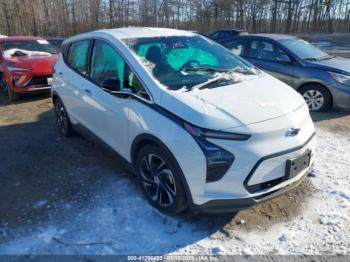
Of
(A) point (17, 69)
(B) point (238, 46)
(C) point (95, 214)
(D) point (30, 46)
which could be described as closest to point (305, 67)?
(B) point (238, 46)

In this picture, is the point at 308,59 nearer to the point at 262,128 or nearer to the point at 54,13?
the point at 262,128

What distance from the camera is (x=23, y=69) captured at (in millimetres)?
7617

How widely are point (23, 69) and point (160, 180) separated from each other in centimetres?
→ 626

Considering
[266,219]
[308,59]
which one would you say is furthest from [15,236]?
[308,59]

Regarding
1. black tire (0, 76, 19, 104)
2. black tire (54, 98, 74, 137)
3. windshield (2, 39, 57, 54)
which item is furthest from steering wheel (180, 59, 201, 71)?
windshield (2, 39, 57, 54)

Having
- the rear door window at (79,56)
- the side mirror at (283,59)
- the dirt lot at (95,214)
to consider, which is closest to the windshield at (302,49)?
the side mirror at (283,59)

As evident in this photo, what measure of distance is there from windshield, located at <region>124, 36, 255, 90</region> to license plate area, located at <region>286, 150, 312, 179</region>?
1.07 m

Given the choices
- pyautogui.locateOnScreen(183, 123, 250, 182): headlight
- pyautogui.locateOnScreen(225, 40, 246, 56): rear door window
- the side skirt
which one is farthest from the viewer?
pyautogui.locateOnScreen(225, 40, 246, 56): rear door window

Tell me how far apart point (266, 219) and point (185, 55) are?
1982 mm

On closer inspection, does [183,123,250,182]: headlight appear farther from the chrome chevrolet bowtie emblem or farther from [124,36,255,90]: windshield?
[124,36,255,90]: windshield

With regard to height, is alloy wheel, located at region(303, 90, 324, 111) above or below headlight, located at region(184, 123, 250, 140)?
below

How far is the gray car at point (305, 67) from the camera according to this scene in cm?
593

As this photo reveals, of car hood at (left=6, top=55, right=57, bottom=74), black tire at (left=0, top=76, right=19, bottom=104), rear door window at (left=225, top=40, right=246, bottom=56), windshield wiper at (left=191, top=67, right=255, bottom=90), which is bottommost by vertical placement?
black tire at (left=0, top=76, right=19, bottom=104)

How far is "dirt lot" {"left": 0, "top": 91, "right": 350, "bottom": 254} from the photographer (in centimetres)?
269
